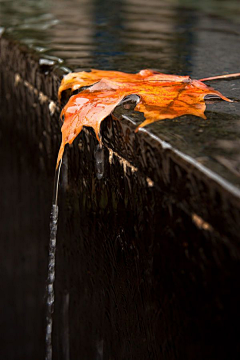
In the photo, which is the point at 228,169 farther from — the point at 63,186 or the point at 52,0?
the point at 52,0

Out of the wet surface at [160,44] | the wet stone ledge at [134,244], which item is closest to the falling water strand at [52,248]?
the wet stone ledge at [134,244]

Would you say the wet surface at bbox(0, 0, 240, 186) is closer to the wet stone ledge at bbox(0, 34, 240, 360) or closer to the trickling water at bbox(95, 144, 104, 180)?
the wet stone ledge at bbox(0, 34, 240, 360)

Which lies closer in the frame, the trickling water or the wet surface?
the wet surface

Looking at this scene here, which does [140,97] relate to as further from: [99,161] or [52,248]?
[52,248]

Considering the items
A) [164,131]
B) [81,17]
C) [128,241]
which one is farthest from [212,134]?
[81,17]

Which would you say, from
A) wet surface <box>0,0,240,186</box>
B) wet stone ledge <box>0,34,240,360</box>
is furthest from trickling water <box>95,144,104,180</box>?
wet surface <box>0,0,240,186</box>
